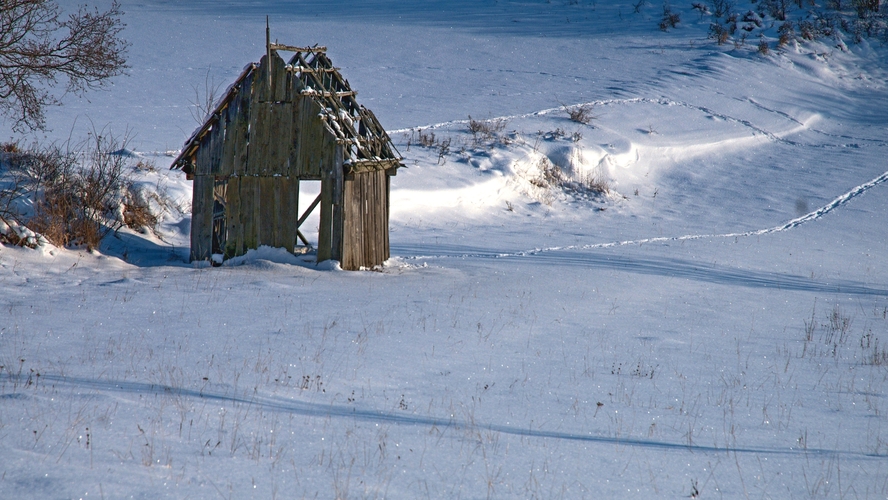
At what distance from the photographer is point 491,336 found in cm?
911

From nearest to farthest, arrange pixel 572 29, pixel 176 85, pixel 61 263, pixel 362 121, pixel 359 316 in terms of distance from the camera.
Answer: pixel 359 316 → pixel 61 263 → pixel 362 121 → pixel 176 85 → pixel 572 29

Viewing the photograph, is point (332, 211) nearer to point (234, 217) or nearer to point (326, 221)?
point (326, 221)

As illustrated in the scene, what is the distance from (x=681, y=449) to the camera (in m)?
5.77

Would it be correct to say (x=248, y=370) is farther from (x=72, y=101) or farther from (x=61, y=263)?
(x=72, y=101)

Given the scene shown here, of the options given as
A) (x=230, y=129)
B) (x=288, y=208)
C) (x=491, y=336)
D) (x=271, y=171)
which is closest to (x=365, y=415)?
(x=491, y=336)

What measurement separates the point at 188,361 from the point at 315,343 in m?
1.43

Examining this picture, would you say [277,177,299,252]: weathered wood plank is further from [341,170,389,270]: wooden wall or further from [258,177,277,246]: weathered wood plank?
[341,170,389,270]: wooden wall

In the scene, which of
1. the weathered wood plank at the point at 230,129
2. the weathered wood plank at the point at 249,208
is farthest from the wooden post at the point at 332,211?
the weathered wood plank at the point at 230,129

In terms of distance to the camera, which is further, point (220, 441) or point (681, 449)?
point (681, 449)

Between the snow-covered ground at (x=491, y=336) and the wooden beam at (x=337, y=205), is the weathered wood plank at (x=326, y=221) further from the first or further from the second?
the snow-covered ground at (x=491, y=336)

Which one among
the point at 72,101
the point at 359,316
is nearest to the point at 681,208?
the point at 359,316

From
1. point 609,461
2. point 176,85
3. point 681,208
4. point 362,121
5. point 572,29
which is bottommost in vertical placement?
point 609,461

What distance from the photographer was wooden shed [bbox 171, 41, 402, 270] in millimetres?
12688

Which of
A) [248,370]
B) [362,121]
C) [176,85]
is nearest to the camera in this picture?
[248,370]
